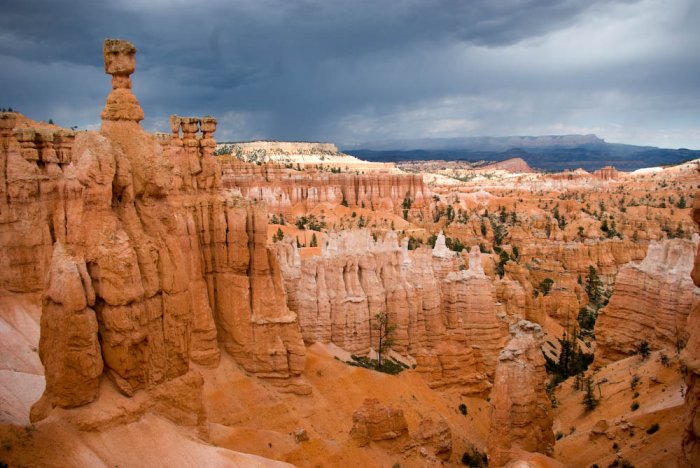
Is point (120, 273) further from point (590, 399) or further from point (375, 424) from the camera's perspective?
point (590, 399)

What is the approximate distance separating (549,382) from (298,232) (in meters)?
39.8

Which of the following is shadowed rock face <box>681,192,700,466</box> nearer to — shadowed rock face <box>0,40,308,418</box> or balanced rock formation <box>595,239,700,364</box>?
shadowed rock face <box>0,40,308,418</box>

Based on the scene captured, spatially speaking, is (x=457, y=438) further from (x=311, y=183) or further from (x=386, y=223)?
(x=311, y=183)

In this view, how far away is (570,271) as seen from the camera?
57844mm

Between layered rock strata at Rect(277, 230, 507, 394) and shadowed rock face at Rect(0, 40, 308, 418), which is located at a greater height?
shadowed rock face at Rect(0, 40, 308, 418)

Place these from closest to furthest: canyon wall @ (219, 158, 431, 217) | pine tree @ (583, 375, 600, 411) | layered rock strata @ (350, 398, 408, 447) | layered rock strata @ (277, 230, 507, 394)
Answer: layered rock strata @ (350, 398, 408, 447) → pine tree @ (583, 375, 600, 411) → layered rock strata @ (277, 230, 507, 394) → canyon wall @ (219, 158, 431, 217)

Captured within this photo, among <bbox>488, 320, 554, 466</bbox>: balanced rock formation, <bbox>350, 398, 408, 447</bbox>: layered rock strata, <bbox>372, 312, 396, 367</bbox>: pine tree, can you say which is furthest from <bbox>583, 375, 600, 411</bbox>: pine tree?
<bbox>350, 398, 408, 447</bbox>: layered rock strata

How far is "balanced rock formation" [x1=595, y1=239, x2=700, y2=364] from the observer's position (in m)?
28.7

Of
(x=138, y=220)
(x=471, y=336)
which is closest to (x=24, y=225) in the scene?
(x=138, y=220)

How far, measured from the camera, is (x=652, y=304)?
30844 mm

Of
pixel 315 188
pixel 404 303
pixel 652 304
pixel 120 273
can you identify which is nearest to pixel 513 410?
pixel 404 303

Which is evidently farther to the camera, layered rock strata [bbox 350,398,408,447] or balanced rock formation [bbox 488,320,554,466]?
layered rock strata [bbox 350,398,408,447]

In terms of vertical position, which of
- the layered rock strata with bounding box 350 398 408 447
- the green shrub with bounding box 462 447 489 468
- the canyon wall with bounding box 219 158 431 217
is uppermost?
the canyon wall with bounding box 219 158 431 217

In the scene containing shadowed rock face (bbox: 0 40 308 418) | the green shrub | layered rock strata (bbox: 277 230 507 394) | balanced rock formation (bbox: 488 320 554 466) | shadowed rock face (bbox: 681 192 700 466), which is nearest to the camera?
shadowed rock face (bbox: 0 40 308 418)
